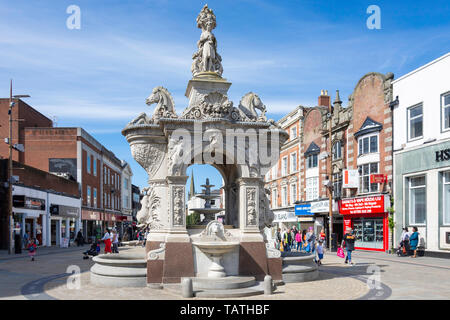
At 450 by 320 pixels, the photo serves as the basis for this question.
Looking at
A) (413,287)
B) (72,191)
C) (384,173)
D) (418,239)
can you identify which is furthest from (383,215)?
(72,191)

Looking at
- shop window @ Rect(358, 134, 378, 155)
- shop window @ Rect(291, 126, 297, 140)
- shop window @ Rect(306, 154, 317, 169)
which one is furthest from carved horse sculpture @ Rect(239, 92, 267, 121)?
shop window @ Rect(291, 126, 297, 140)

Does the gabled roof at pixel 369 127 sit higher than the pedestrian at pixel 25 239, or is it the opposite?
the gabled roof at pixel 369 127

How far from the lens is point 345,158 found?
32.0 metres

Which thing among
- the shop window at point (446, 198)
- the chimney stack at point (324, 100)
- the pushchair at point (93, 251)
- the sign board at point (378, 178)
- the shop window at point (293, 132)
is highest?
the chimney stack at point (324, 100)

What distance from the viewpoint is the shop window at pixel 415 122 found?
79.3 ft

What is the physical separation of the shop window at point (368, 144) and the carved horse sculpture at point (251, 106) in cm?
1715

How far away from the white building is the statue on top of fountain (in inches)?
539

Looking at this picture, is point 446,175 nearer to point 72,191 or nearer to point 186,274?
point 186,274

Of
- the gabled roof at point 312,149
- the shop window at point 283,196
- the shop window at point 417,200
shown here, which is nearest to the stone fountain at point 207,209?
the shop window at point 417,200

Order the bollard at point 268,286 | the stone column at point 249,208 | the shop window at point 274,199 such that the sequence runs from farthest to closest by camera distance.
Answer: the shop window at point 274,199, the stone column at point 249,208, the bollard at point 268,286

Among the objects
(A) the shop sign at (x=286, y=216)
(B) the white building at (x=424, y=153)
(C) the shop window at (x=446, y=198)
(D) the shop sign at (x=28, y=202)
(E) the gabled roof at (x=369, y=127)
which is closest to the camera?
(C) the shop window at (x=446, y=198)

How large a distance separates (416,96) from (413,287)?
1496cm

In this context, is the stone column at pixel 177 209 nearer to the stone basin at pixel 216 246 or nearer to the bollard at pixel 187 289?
the stone basin at pixel 216 246

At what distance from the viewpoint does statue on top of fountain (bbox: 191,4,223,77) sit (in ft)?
44.8
